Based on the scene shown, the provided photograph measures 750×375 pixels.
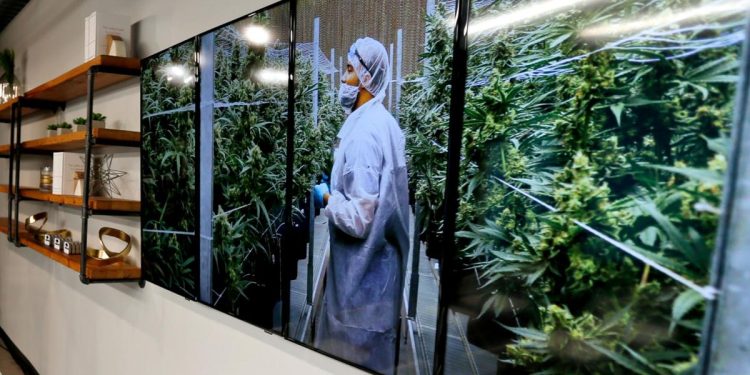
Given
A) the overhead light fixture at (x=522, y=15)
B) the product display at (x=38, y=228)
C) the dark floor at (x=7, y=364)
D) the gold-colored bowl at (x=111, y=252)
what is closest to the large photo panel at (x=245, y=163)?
the overhead light fixture at (x=522, y=15)

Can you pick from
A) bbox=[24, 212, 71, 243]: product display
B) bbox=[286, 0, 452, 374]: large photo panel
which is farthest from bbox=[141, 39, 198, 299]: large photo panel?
bbox=[24, 212, 71, 243]: product display

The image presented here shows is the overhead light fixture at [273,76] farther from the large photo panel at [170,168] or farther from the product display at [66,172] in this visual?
the product display at [66,172]

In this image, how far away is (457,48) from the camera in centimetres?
98

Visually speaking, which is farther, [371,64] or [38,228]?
[38,228]

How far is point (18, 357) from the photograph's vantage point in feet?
13.1

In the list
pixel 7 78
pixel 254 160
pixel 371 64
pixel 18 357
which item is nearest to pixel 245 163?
pixel 254 160

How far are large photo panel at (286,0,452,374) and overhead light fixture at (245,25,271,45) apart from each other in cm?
17

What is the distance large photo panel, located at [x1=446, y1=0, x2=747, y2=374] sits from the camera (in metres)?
0.68

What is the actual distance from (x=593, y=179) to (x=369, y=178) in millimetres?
564

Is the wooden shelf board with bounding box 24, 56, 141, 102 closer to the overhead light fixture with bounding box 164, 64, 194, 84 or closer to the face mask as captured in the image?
the overhead light fixture with bounding box 164, 64, 194, 84

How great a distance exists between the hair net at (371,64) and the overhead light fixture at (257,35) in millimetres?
424

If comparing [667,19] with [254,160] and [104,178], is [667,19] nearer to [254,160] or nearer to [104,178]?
[254,160]

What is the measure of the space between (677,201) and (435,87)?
21.3 inches

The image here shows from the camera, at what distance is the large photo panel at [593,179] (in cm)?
68
